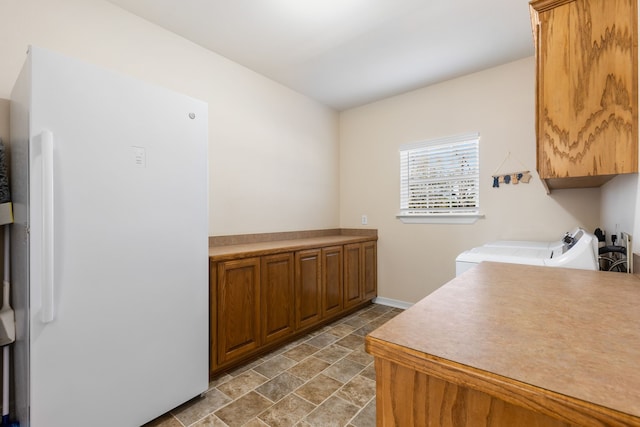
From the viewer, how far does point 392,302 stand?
3.62 m

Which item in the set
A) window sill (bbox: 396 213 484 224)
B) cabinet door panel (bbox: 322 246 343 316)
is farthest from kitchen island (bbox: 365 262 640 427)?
window sill (bbox: 396 213 484 224)

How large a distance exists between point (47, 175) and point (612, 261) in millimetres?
2722

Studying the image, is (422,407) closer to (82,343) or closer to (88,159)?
(82,343)

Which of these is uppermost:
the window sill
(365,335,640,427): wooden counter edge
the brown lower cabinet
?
the window sill

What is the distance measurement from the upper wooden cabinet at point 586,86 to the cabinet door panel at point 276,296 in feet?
6.05

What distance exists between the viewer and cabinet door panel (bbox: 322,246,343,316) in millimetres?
2930

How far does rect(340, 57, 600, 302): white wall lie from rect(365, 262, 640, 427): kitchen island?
2089 millimetres

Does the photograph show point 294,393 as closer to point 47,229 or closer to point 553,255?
point 47,229

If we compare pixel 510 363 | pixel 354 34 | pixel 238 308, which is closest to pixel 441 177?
pixel 354 34

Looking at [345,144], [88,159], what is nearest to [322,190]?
[345,144]

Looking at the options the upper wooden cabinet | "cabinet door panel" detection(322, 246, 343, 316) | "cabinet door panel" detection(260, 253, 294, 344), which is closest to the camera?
the upper wooden cabinet

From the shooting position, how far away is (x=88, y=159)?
1361 millimetres

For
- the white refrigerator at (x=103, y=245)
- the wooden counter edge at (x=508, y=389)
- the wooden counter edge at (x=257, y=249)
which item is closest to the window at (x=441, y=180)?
the wooden counter edge at (x=257, y=249)

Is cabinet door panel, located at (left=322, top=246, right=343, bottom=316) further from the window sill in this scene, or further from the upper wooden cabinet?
the upper wooden cabinet
